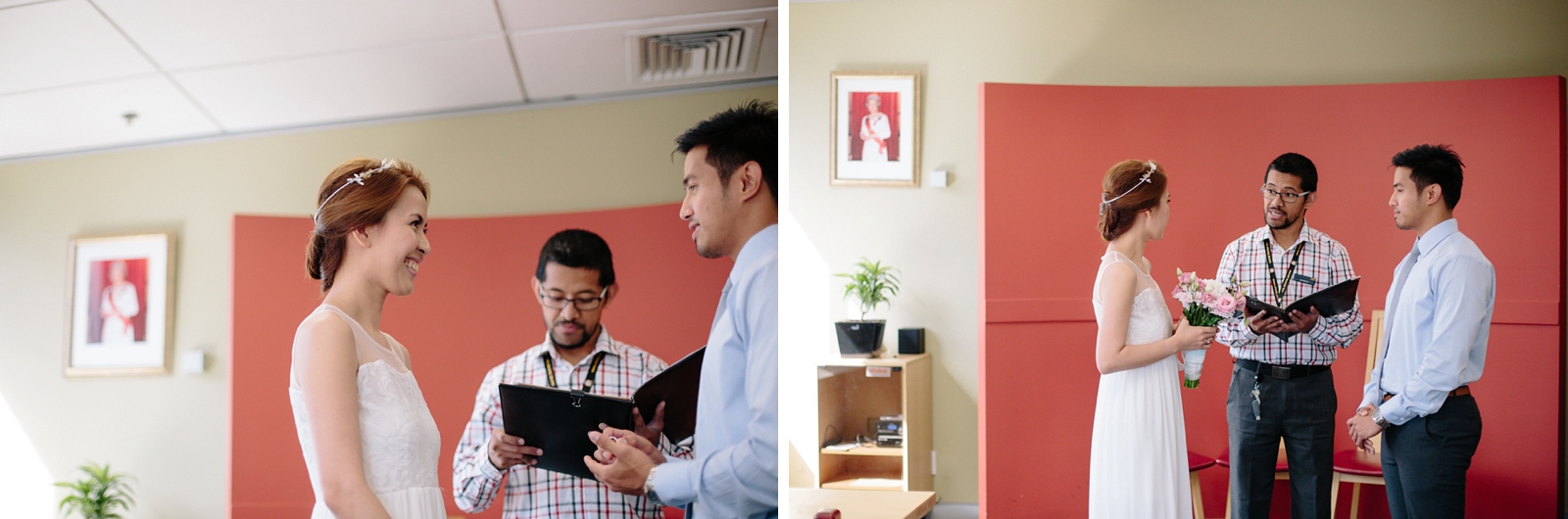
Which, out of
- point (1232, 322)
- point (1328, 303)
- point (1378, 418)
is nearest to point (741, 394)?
point (1232, 322)

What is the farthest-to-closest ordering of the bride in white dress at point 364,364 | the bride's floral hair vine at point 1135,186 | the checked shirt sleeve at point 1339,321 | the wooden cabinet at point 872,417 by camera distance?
the checked shirt sleeve at point 1339,321
the bride's floral hair vine at point 1135,186
the wooden cabinet at point 872,417
the bride in white dress at point 364,364

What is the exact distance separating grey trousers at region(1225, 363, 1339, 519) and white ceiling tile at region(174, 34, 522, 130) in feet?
5.75

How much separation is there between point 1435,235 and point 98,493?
8.63 feet

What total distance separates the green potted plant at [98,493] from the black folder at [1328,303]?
2106 mm

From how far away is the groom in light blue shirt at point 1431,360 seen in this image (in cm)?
180

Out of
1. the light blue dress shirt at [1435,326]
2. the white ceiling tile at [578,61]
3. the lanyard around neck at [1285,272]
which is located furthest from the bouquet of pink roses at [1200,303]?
the white ceiling tile at [578,61]

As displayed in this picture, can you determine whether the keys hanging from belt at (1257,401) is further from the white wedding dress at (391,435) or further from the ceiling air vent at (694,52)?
the white wedding dress at (391,435)

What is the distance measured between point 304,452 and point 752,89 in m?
0.68

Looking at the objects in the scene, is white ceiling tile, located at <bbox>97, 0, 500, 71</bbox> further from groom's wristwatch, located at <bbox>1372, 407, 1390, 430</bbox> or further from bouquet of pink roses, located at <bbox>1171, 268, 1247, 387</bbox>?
groom's wristwatch, located at <bbox>1372, 407, 1390, 430</bbox>

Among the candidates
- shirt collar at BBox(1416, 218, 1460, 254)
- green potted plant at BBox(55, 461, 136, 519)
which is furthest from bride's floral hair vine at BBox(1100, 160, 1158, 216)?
green potted plant at BBox(55, 461, 136, 519)

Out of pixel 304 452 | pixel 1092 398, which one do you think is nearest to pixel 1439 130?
pixel 1092 398

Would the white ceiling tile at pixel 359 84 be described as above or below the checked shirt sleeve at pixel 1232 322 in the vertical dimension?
above

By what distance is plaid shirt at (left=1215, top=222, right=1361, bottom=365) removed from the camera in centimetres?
172

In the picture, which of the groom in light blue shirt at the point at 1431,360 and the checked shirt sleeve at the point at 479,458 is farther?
the groom in light blue shirt at the point at 1431,360
